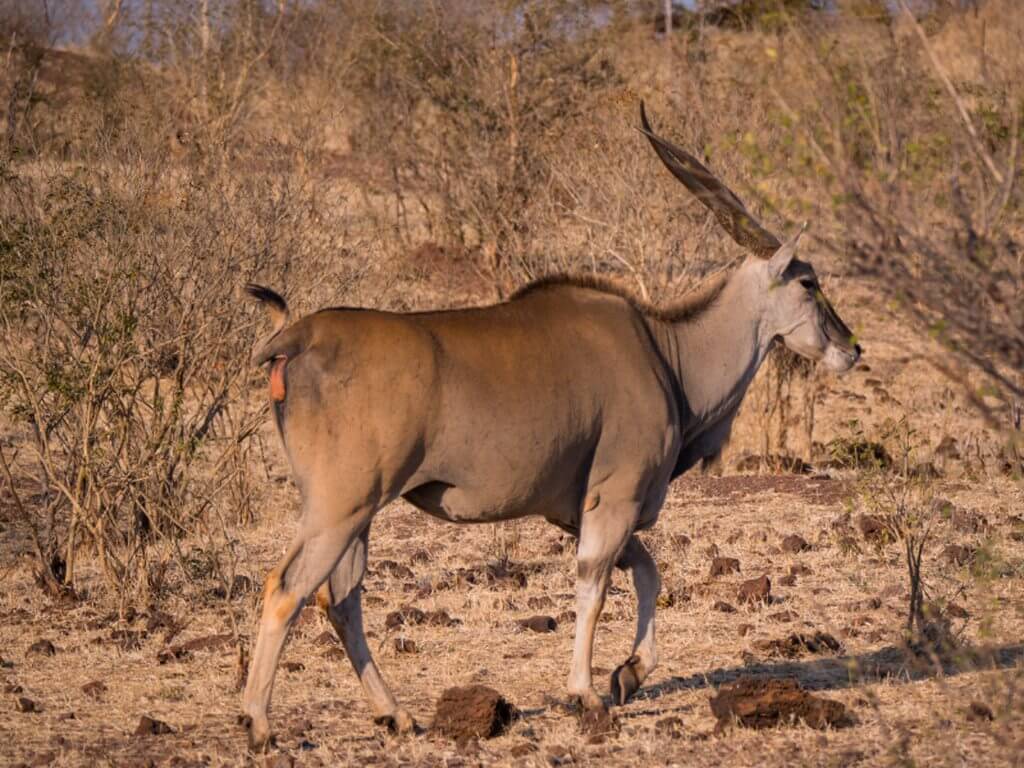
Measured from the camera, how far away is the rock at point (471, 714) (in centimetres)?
595

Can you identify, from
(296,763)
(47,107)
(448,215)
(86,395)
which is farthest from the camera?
(448,215)

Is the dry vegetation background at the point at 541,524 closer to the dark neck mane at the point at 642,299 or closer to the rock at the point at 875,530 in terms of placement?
the rock at the point at 875,530

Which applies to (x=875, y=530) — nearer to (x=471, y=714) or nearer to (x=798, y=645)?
(x=798, y=645)

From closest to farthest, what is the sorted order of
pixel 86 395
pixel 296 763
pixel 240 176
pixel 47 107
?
pixel 296 763, pixel 86 395, pixel 240 176, pixel 47 107

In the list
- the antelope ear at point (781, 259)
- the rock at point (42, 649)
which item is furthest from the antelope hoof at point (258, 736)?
the antelope ear at point (781, 259)

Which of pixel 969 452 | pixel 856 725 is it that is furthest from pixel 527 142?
pixel 856 725

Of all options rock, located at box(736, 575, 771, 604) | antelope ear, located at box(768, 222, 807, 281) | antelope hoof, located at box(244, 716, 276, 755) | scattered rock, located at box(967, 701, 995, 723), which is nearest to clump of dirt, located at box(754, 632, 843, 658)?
rock, located at box(736, 575, 771, 604)

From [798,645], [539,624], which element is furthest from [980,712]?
[539,624]

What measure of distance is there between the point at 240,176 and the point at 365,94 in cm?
997

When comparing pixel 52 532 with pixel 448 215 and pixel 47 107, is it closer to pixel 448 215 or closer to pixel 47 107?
pixel 47 107

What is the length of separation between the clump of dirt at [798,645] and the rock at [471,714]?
1.73 m

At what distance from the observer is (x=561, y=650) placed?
7.52 metres

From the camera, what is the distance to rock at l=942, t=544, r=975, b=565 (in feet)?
28.6

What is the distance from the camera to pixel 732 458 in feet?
41.9
